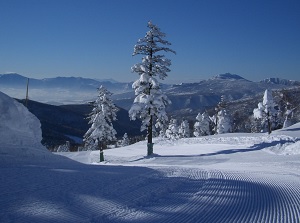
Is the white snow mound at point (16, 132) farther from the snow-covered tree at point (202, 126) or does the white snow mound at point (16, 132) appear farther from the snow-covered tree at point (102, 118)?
the snow-covered tree at point (202, 126)

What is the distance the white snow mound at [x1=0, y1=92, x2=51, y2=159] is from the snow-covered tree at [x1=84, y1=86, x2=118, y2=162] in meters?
17.1

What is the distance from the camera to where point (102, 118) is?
3547 cm

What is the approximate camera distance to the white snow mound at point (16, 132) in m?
15.1

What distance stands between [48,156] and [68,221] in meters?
11.2

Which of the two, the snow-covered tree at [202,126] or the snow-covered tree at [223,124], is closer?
the snow-covered tree at [223,124]

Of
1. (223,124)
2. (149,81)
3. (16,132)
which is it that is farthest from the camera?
(223,124)

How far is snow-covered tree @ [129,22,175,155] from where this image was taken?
2692 centimetres

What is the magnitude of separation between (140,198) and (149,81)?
19.4 metres

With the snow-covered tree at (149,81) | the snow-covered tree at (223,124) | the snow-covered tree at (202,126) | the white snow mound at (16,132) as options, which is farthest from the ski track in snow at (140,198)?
the snow-covered tree at (202,126)

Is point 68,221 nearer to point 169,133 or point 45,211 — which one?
point 45,211

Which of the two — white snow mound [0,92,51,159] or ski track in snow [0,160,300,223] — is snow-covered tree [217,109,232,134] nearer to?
white snow mound [0,92,51,159]

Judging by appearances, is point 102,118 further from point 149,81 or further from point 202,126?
point 202,126

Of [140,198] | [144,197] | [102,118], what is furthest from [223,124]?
[140,198]

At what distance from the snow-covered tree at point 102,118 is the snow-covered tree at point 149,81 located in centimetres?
886
